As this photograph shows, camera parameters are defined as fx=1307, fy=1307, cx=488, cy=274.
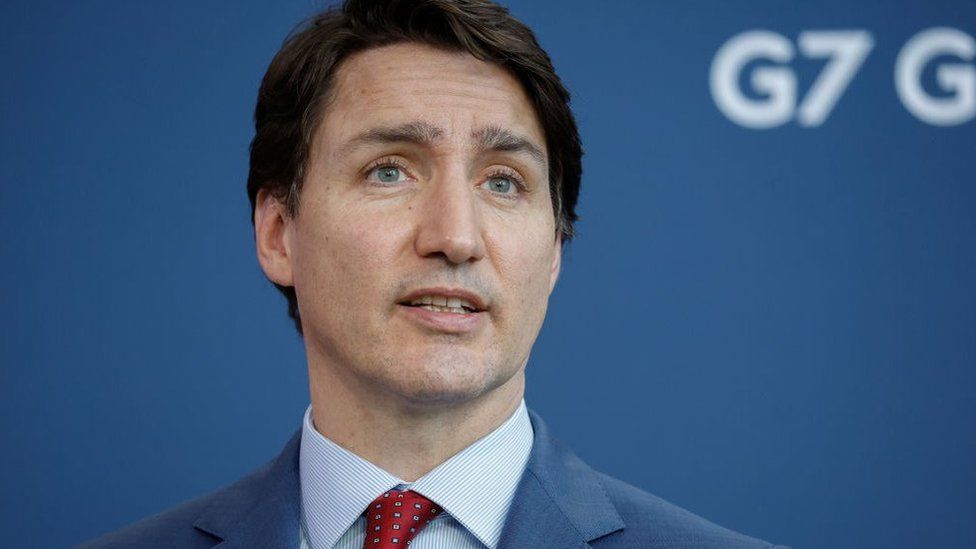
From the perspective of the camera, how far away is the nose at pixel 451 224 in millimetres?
1650

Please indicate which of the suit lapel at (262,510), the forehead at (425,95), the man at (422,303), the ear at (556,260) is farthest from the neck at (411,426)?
the forehead at (425,95)

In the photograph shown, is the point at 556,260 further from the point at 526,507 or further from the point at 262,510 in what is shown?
the point at 262,510

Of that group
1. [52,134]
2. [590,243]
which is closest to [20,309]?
[52,134]

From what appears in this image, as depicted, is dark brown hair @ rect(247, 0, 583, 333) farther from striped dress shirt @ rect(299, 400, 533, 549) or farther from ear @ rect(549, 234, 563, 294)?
striped dress shirt @ rect(299, 400, 533, 549)

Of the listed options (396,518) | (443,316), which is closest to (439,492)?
(396,518)

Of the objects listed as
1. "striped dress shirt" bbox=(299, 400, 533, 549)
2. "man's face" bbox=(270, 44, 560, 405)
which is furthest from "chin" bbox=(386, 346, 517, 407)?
"striped dress shirt" bbox=(299, 400, 533, 549)

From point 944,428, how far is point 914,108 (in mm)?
679

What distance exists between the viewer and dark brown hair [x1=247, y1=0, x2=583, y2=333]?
184 centimetres

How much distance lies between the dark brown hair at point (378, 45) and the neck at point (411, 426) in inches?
12.6

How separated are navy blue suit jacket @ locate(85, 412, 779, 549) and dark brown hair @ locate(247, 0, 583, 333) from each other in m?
0.31

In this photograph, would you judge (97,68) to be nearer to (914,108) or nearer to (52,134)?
(52,134)

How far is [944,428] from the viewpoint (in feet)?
8.95

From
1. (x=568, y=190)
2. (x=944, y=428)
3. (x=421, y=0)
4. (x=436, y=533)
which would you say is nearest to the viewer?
(x=436, y=533)

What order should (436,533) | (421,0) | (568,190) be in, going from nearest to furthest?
(436,533) < (421,0) < (568,190)
